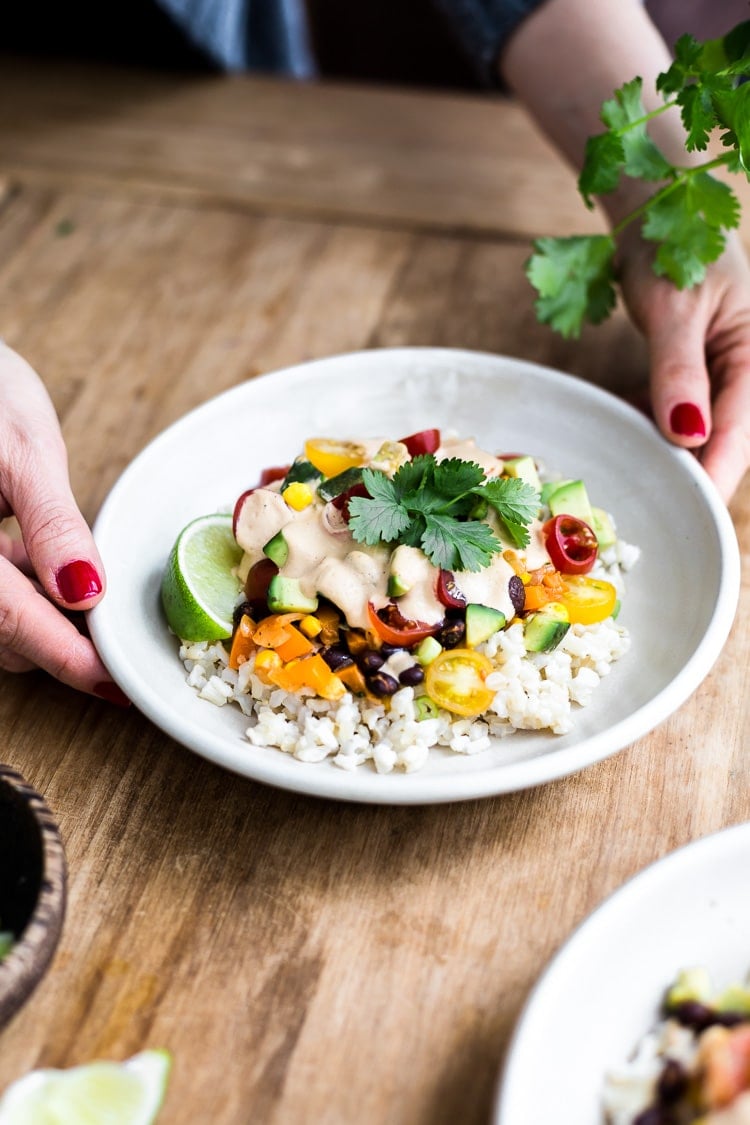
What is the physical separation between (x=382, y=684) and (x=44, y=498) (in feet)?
2.56

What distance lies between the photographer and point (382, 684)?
74.2 inches

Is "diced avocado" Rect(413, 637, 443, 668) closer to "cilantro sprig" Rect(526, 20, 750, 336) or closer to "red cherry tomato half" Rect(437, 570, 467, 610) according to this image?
"red cherry tomato half" Rect(437, 570, 467, 610)

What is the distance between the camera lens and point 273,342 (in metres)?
3.16

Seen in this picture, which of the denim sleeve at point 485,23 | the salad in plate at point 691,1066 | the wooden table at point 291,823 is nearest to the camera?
the salad in plate at point 691,1066

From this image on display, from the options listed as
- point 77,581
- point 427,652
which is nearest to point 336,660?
point 427,652

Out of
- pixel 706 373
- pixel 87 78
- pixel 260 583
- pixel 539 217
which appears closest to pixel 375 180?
pixel 539 217

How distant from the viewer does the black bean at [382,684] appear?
1885mm

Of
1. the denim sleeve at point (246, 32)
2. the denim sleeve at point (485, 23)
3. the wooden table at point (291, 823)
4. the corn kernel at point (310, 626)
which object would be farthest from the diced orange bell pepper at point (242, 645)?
the denim sleeve at point (246, 32)

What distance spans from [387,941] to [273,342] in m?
1.93

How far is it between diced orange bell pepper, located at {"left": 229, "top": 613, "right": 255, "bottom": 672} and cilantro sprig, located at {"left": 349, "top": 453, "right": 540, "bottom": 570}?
27 centimetres

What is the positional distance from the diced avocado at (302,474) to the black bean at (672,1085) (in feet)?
4.12

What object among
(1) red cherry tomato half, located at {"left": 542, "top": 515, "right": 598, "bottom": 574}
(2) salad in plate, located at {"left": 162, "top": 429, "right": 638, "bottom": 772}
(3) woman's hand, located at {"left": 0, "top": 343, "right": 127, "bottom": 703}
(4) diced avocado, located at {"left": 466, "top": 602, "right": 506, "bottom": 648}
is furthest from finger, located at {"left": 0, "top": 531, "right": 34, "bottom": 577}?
(1) red cherry tomato half, located at {"left": 542, "top": 515, "right": 598, "bottom": 574}

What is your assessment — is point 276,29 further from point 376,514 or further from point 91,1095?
point 91,1095

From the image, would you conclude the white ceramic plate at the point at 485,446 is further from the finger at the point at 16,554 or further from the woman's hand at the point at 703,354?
the finger at the point at 16,554
